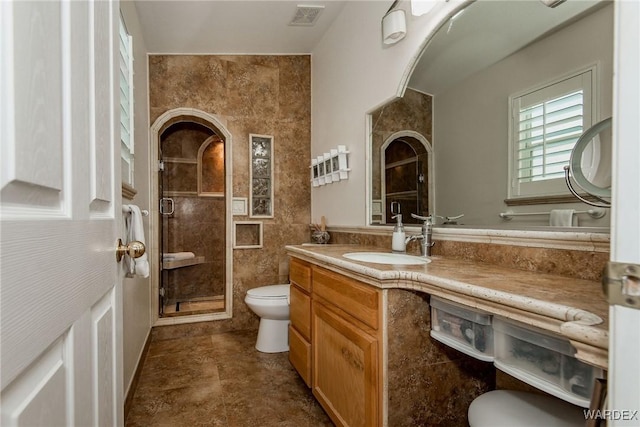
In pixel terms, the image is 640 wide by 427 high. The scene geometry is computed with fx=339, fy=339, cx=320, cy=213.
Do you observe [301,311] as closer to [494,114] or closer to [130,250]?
[130,250]

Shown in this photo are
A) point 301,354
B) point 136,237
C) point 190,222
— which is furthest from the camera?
point 190,222

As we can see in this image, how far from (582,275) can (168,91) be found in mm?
3217

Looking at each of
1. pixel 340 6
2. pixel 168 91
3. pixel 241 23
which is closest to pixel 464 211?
pixel 340 6

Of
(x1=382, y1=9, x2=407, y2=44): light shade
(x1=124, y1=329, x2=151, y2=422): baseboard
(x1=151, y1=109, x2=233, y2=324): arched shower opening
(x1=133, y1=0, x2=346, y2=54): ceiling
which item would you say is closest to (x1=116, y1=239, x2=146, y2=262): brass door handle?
(x1=124, y1=329, x2=151, y2=422): baseboard

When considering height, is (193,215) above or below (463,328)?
above

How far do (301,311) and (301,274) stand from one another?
0.23m

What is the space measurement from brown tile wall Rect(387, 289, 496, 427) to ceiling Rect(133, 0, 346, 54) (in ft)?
7.64

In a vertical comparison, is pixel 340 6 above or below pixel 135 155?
above

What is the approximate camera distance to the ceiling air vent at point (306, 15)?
2564 millimetres

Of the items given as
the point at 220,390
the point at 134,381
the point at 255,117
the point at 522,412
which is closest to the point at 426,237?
the point at 522,412

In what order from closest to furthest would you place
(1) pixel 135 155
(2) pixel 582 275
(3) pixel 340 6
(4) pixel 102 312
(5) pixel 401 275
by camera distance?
(4) pixel 102 312 < (2) pixel 582 275 < (5) pixel 401 275 < (1) pixel 135 155 < (3) pixel 340 6

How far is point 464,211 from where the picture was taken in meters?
1.57

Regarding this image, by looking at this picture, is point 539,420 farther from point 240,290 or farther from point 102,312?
point 240,290

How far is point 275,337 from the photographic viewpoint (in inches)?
107
